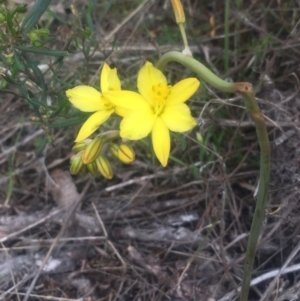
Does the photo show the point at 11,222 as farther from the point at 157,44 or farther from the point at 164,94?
the point at 164,94

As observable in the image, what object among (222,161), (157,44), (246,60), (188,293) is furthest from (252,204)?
(157,44)

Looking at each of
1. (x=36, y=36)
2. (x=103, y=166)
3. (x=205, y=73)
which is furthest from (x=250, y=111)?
(x=36, y=36)

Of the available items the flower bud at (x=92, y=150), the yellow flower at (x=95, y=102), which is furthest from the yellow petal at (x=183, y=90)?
the flower bud at (x=92, y=150)

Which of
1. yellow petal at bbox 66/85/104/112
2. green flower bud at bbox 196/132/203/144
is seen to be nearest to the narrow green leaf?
yellow petal at bbox 66/85/104/112

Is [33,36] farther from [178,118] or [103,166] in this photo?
[178,118]

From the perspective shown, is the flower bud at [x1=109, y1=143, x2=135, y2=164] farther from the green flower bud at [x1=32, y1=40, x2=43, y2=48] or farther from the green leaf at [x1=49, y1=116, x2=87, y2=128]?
the green flower bud at [x1=32, y1=40, x2=43, y2=48]
